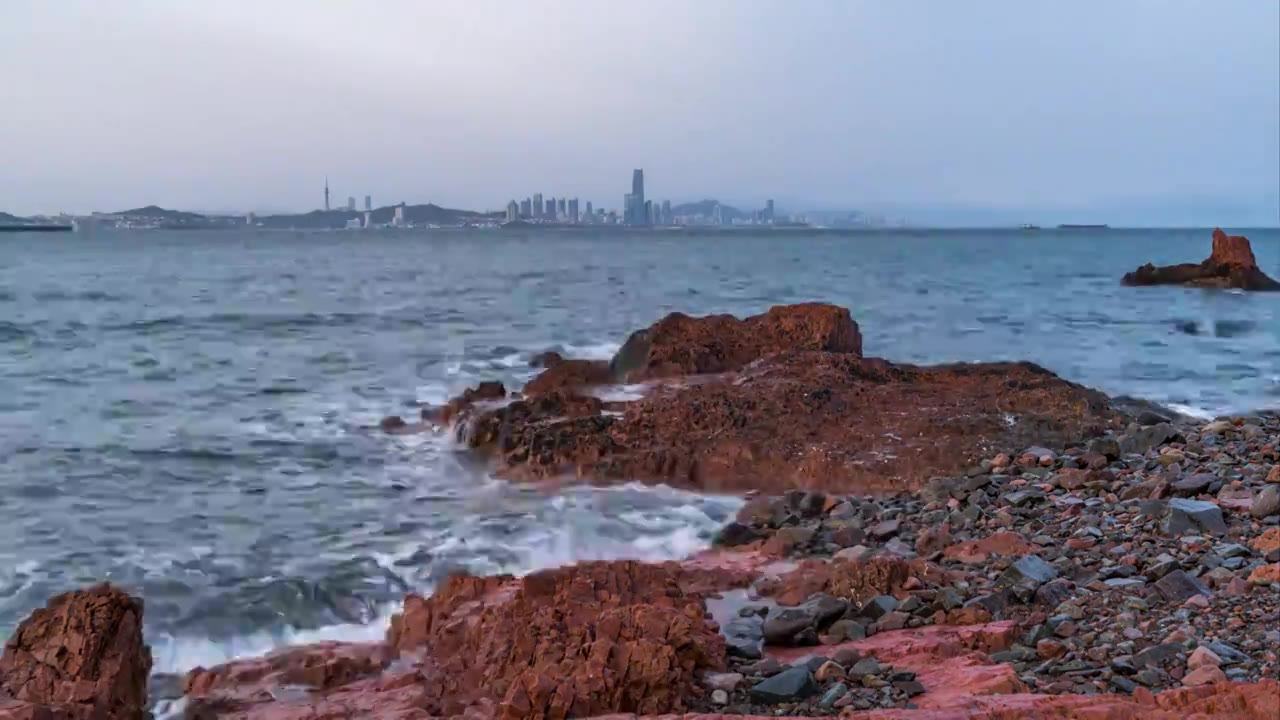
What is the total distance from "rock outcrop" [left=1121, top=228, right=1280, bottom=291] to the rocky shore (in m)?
42.0

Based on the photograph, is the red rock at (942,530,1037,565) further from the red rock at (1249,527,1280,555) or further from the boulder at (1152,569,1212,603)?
the red rock at (1249,527,1280,555)

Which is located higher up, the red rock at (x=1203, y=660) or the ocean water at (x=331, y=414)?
the red rock at (x=1203, y=660)

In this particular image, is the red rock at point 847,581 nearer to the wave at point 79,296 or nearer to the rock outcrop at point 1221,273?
the wave at point 79,296

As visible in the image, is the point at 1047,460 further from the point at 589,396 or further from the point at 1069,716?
the point at 1069,716

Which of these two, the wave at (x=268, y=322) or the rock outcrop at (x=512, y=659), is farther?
the wave at (x=268, y=322)

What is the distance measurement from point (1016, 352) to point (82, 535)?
21662 mm

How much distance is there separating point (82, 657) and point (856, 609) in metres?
4.53

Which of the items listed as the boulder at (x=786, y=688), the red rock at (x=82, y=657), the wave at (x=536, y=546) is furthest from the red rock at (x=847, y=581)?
the red rock at (x=82, y=657)

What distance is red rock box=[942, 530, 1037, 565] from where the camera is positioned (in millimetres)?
7836

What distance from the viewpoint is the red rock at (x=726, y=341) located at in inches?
683

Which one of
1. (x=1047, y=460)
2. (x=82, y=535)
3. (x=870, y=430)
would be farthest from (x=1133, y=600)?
(x=82, y=535)

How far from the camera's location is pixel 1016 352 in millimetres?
25734

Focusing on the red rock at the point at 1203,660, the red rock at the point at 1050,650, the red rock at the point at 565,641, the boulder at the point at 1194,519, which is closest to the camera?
the red rock at the point at 1203,660

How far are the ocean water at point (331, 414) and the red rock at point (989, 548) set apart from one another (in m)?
2.57
